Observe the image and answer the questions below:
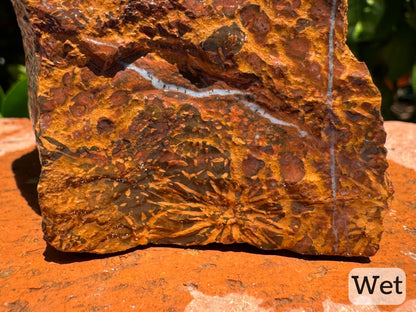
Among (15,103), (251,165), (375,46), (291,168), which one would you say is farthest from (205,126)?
(375,46)

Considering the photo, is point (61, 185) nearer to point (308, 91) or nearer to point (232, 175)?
point (232, 175)

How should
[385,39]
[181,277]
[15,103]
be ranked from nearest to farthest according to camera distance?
[181,277] → [15,103] → [385,39]

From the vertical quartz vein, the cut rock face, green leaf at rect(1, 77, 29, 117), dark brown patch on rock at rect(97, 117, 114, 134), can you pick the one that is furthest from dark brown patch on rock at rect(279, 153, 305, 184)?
green leaf at rect(1, 77, 29, 117)

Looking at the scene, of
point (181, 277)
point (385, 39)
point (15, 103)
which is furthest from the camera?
point (385, 39)

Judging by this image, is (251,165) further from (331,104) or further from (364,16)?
(364,16)

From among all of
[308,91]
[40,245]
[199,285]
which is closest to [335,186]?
[308,91]

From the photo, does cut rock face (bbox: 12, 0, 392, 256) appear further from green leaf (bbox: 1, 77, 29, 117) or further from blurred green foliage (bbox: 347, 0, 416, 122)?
blurred green foliage (bbox: 347, 0, 416, 122)
